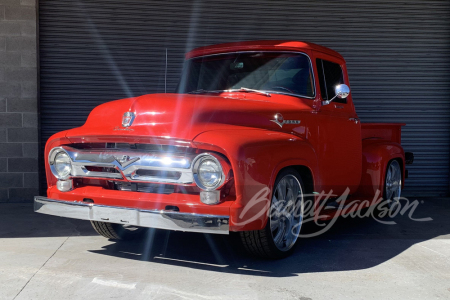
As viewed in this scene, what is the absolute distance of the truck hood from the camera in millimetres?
3896

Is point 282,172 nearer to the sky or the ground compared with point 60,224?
nearer to the sky

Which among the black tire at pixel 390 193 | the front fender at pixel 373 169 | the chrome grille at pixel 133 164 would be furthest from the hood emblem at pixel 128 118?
the black tire at pixel 390 193

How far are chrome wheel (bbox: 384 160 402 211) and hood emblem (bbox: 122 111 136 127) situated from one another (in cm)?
374

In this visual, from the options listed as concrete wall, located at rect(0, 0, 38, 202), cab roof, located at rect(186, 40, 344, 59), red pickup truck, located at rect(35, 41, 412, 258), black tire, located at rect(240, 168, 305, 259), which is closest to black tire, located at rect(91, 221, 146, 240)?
Answer: red pickup truck, located at rect(35, 41, 412, 258)

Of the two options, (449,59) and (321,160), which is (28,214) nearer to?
(321,160)

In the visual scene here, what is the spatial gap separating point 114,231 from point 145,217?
1429mm

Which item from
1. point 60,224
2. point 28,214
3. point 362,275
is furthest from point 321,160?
point 28,214

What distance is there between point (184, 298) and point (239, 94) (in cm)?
212

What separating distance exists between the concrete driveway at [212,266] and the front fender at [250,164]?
20.7 inches

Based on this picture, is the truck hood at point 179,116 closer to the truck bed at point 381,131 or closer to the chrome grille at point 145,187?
the chrome grille at point 145,187

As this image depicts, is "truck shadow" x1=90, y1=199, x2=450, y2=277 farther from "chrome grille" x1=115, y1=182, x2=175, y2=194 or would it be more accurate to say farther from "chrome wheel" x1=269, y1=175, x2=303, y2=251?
"chrome grille" x1=115, y1=182, x2=175, y2=194

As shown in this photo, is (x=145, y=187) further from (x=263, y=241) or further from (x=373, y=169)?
(x=373, y=169)

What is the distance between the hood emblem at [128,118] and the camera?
4035 mm

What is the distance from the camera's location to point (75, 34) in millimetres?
8117
